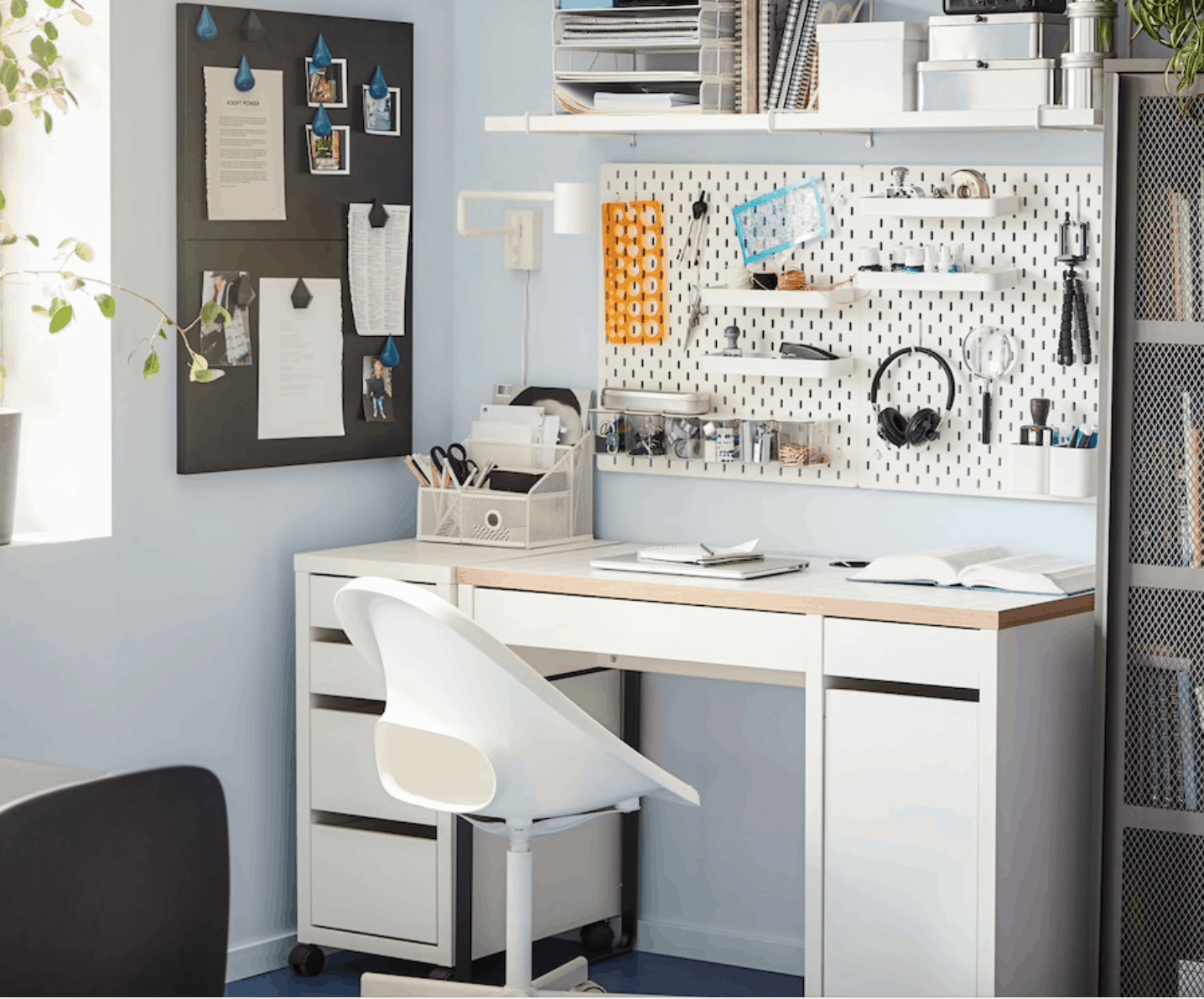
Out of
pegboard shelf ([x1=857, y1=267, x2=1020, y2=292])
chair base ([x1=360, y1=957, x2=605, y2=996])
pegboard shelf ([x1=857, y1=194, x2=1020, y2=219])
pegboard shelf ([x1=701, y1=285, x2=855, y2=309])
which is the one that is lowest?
chair base ([x1=360, y1=957, x2=605, y2=996])

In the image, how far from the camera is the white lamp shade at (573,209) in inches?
161

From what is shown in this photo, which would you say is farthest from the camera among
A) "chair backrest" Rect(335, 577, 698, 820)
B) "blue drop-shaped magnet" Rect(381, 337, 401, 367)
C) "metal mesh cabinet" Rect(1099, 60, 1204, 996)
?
"blue drop-shaped magnet" Rect(381, 337, 401, 367)

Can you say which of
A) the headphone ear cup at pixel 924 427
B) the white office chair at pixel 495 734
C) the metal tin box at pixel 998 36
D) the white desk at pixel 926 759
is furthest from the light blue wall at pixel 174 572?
the metal tin box at pixel 998 36

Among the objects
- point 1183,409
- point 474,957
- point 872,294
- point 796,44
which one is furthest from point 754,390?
point 474,957

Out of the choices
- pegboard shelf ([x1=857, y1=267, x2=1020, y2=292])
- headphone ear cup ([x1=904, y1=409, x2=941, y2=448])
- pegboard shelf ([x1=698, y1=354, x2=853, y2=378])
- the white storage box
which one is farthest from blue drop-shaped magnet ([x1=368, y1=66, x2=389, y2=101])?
headphone ear cup ([x1=904, y1=409, x2=941, y2=448])

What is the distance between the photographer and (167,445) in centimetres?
390

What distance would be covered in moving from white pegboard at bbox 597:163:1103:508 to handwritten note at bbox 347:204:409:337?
0.44 metres

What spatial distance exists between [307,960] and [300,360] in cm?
120

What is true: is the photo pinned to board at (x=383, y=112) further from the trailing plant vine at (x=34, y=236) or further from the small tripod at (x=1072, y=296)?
the small tripod at (x=1072, y=296)

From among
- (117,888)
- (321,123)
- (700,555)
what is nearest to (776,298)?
(700,555)

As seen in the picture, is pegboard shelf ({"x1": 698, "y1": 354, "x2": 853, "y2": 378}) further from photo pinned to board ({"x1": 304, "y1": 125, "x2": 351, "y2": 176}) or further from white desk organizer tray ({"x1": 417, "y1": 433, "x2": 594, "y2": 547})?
photo pinned to board ({"x1": 304, "y1": 125, "x2": 351, "y2": 176})

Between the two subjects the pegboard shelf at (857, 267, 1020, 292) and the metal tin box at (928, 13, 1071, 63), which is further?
the pegboard shelf at (857, 267, 1020, 292)

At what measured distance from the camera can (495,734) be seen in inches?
125

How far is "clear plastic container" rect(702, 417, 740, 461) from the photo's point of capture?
162 inches
